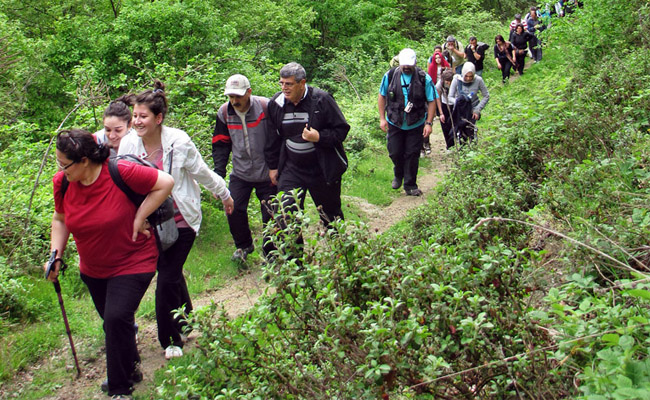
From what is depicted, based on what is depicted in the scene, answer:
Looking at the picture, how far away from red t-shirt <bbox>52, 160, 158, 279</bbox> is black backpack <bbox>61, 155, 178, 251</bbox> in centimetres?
3

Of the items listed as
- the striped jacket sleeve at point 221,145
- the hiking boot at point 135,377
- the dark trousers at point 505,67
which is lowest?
the dark trousers at point 505,67

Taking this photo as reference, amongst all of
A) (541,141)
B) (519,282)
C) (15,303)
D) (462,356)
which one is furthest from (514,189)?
(15,303)

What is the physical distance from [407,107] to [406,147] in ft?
2.29

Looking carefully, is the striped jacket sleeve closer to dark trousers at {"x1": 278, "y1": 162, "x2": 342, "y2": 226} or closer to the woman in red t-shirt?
dark trousers at {"x1": 278, "y1": 162, "x2": 342, "y2": 226}

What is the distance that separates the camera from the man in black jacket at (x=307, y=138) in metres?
5.93

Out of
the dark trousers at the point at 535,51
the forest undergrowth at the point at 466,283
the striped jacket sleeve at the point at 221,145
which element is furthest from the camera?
the dark trousers at the point at 535,51

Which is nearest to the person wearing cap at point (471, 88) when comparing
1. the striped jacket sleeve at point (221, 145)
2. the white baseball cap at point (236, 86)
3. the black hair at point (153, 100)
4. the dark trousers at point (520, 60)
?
the striped jacket sleeve at point (221, 145)

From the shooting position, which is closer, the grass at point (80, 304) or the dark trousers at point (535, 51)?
the grass at point (80, 304)

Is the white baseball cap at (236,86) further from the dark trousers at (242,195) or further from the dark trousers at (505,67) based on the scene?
the dark trousers at (505,67)

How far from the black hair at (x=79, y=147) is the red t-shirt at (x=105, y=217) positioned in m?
0.13

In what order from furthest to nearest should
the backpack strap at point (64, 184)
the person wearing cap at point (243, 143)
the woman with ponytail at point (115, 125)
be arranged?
the person wearing cap at point (243, 143), the woman with ponytail at point (115, 125), the backpack strap at point (64, 184)

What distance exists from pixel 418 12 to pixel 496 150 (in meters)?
27.0

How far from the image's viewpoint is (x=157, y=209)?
175 inches

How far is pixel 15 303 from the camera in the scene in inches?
236
